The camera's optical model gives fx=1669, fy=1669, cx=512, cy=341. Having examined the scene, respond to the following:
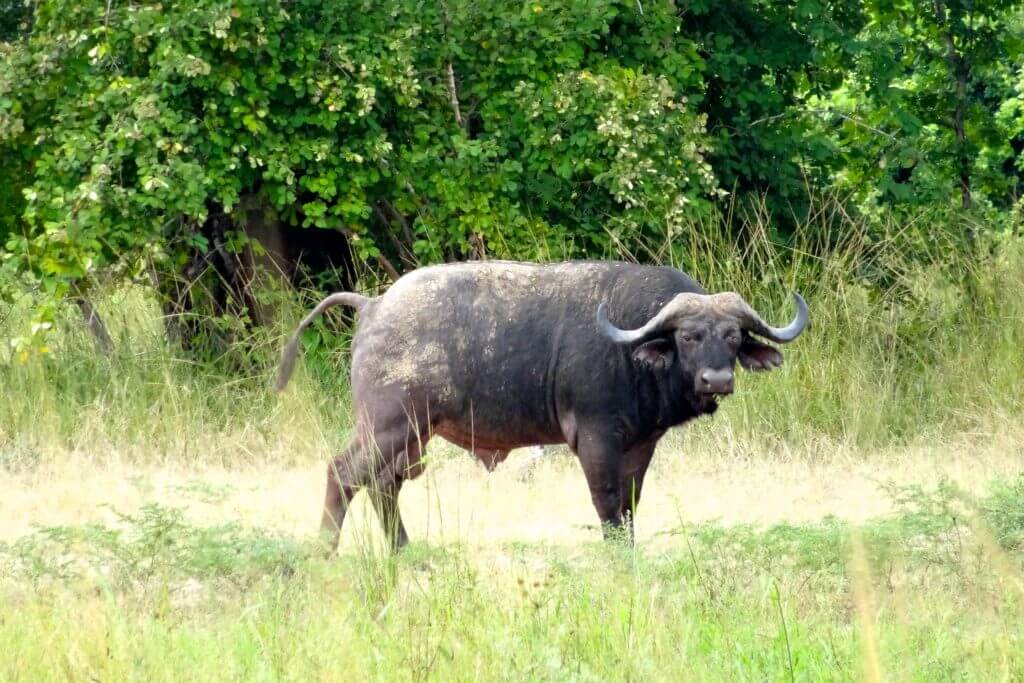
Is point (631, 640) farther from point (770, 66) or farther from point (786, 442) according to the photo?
point (770, 66)

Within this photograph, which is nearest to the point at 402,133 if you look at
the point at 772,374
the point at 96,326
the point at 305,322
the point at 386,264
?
the point at 386,264

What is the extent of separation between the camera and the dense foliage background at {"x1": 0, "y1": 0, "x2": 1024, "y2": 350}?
37.9 ft

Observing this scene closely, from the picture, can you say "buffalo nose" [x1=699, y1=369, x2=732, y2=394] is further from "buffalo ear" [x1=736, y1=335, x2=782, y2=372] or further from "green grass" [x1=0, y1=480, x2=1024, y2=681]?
"green grass" [x1=0, y1=480, x2=1024, y2=681]

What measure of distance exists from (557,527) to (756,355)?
1.46 m

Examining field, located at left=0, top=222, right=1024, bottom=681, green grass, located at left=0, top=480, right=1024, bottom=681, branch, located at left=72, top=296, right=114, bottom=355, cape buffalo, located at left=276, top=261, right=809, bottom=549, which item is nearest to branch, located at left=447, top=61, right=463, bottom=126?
field, located at left=0, top=222, right=1024, bottom=681

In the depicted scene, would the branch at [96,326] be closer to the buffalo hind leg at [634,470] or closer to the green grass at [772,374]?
the green grass at [772,374]

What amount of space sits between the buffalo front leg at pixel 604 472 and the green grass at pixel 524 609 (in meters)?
0.39

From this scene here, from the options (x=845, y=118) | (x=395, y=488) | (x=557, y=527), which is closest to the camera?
(x=395, y=488)

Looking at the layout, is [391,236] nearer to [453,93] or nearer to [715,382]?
[453,93]

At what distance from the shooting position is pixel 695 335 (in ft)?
26.4

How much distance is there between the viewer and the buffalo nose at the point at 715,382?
25.4ft

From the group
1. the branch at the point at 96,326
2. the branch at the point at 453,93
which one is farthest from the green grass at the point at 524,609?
the branch at the point at 453,93

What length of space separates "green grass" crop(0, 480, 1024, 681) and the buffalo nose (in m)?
0.75

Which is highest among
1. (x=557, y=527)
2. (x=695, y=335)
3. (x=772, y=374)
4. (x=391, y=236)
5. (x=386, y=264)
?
(x=695, y=335)
